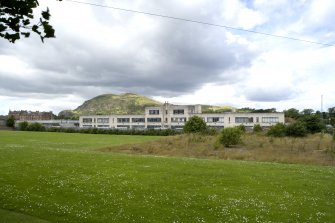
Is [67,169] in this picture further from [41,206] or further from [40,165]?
[41,206]

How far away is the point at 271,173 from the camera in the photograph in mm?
21984

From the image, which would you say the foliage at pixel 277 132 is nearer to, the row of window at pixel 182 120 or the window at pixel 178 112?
the row of window at pixel 182 120

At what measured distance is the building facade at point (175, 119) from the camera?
135500mm

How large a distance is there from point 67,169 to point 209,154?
75.2ft

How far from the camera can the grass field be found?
473 inches

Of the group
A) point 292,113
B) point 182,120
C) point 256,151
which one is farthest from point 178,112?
point 256,151

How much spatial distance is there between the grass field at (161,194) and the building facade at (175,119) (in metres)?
115

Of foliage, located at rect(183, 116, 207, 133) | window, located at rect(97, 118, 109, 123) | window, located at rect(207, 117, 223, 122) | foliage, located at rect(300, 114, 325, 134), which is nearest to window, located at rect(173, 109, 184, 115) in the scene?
window, located at rect(207, 117, 223, 122)

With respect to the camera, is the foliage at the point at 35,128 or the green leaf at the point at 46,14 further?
the foliage at the point at 35,128

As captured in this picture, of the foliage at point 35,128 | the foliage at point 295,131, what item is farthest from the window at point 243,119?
the foliage at point 35,128

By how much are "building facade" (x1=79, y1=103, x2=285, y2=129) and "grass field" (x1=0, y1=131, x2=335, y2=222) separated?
379 ft

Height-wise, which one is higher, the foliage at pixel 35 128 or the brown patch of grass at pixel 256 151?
the foliage at pixel 35 128

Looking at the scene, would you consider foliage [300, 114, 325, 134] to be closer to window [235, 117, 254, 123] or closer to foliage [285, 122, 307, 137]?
foliage [285, 122, 307, 137]

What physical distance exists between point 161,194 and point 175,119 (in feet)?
452
